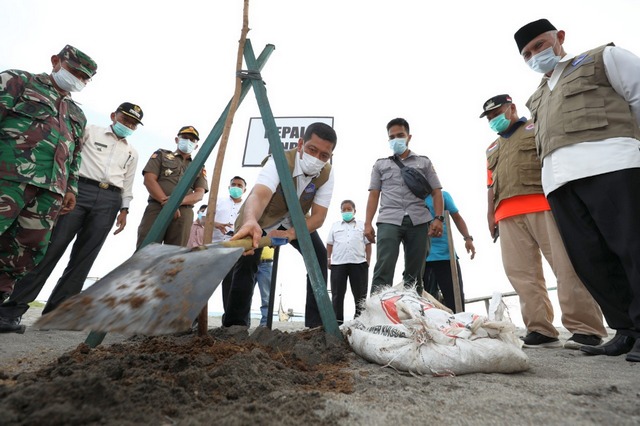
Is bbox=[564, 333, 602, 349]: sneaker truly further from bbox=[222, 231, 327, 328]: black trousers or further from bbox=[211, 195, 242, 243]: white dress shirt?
bbox=[211, 195, 242, 243]: white dress shirt

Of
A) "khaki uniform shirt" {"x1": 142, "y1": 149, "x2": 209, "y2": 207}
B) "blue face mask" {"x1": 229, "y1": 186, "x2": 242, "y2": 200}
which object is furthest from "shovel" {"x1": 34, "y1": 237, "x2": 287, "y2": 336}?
"blue face mask" {"x1": 229, "y1": 186, "x2": 242, "y2": 200}

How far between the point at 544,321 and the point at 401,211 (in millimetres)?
1245

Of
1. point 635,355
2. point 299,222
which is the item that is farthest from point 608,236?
point 299,222

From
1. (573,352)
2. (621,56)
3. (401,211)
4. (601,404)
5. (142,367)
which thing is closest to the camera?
(601,404)

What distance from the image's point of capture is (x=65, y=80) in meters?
2.45

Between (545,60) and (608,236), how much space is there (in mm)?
1154

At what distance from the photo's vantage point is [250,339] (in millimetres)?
1959

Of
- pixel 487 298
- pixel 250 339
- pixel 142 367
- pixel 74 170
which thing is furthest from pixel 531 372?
pixel 487 298

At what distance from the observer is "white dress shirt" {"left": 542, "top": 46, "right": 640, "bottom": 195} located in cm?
177

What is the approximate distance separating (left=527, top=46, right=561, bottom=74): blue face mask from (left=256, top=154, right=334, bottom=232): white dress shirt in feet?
4.77

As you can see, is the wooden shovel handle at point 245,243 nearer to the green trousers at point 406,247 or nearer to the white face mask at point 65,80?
the green trousers at point 406,247

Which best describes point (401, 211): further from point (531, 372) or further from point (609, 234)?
point (531, 372)

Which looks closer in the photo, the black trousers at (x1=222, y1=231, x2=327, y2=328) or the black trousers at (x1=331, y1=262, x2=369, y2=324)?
the black trousers at (x1=222, y1=231, x2=327, y2=328)

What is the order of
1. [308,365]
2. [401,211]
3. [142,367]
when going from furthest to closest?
[401,211] < [308,365] < [142,367]
